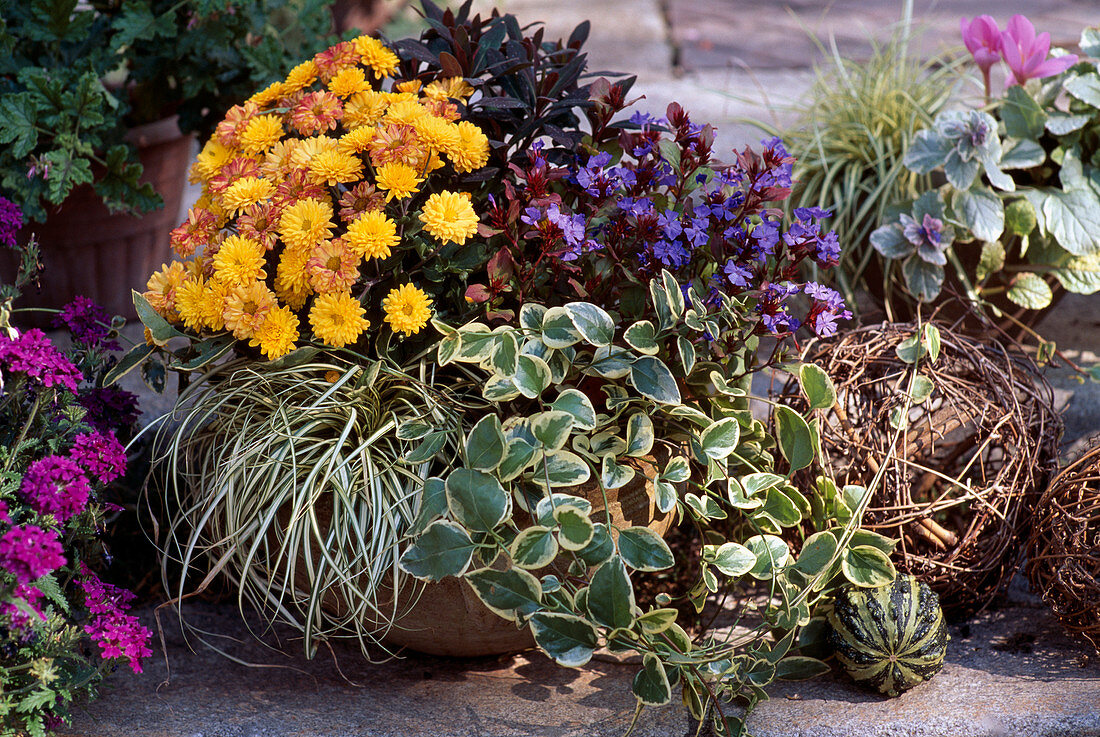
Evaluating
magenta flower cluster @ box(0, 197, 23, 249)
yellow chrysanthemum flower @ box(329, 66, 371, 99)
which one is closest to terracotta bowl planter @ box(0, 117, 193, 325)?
magenta flower cluster @ box(0, 197, 23, 249)

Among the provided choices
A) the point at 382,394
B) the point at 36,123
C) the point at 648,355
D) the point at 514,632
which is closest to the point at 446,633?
the point at 514,632

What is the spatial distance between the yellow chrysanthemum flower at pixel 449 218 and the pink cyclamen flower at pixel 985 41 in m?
1.20

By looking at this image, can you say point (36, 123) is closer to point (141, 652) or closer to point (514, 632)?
point (141, 652)

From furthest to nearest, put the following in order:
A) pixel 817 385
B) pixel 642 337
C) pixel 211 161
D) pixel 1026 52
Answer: pixel 1026 52, pixel 211 161, pixel 817 385, pixel 642 337

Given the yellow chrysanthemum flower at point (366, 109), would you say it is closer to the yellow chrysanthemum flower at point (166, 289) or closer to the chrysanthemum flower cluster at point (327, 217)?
the chrysanthemum flower cluster at point (327, 217)

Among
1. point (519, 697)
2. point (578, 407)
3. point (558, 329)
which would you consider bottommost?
point (519, 697)

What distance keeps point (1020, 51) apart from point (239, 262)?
151 centimetres

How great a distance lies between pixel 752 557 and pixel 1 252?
1765 mm

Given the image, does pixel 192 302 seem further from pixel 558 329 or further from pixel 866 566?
pixel 866 566

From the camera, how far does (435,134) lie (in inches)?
49.2

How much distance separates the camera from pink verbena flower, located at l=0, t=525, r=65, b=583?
3.33 ft

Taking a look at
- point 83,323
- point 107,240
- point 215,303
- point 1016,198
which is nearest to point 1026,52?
point 1016,198

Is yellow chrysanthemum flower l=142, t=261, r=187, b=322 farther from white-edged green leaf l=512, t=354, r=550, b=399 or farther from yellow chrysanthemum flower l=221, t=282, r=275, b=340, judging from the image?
white-edged green leaf l=512, t=354, r=550, b=399

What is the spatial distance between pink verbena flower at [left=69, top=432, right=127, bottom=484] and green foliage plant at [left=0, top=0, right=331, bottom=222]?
678 millimetres
